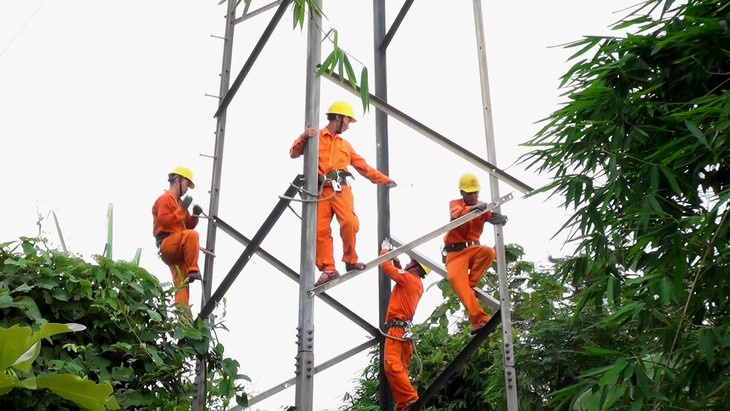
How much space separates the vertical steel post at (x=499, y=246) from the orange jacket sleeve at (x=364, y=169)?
30.8 inches

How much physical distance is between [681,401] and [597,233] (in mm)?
1278

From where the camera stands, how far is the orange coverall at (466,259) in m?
8.96

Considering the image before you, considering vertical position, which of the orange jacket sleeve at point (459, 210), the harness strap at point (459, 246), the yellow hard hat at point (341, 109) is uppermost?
the yellow hard hat at point (341, 109)

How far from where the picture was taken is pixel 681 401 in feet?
21.0

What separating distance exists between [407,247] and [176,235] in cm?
227

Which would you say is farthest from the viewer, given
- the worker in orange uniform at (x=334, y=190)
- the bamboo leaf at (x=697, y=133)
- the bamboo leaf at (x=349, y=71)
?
the worker in orange uniform at (x=334, y=190)

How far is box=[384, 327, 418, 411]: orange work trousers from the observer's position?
9086 millimetres

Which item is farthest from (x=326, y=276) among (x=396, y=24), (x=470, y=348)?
(x=396, y=24)

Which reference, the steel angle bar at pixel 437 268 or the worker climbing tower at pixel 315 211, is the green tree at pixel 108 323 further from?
the steel angle bar at pixel 437 268

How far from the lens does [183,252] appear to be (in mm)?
9375

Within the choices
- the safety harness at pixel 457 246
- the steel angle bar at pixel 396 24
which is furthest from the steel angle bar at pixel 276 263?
the steel angle bar at pixel 396 24

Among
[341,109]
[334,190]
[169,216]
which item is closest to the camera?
[334,190]

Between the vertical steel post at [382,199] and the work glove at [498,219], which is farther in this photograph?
the vertical steel post at [382,199]

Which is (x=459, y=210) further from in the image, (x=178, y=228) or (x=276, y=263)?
(x=178, y=228)
